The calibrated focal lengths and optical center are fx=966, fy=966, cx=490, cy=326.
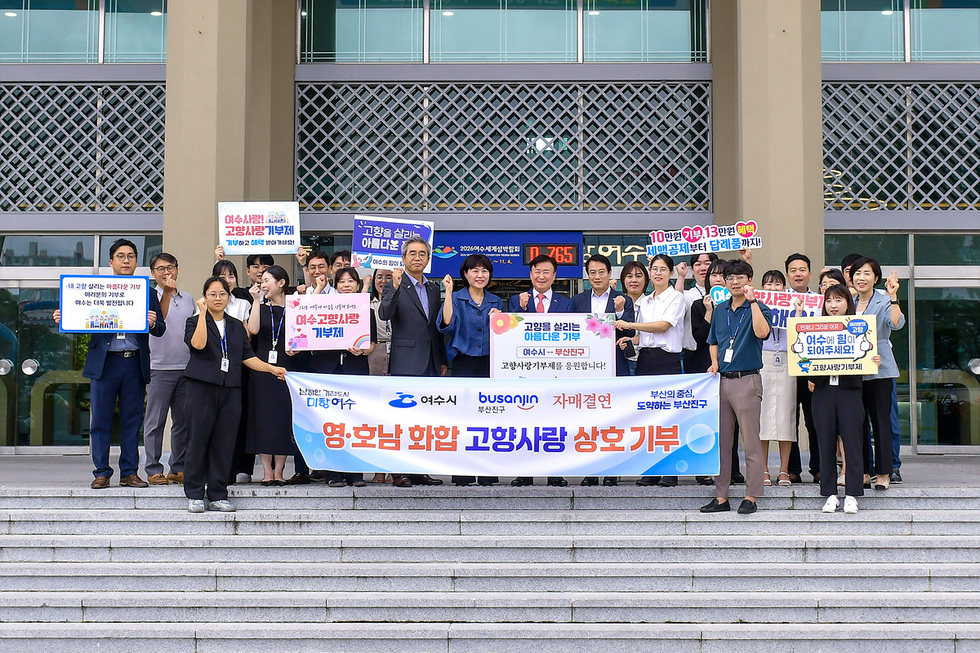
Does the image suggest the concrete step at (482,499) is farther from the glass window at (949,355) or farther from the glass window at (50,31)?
the glass window at (50,31)

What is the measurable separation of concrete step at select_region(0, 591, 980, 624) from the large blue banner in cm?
140

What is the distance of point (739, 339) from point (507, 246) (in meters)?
5.69

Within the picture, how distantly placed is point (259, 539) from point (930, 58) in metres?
10.8

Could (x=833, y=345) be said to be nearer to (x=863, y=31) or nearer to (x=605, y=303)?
(x=605, y=303)

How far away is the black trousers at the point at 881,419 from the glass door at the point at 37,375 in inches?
379

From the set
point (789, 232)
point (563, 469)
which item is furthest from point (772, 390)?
point (789, 232)

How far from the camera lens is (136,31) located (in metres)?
12.9

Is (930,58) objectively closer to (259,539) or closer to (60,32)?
(259,539)

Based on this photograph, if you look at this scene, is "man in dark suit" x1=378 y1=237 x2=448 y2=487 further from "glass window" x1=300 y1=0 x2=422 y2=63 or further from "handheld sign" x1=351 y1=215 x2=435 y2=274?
"glass window" x1=300 y1=0 x2=422 y2=63

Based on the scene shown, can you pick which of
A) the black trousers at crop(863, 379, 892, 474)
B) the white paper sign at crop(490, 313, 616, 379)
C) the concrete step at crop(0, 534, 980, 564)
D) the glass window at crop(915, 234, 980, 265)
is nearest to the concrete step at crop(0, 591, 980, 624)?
the concrete step at crop(0, 534, 980, 564)

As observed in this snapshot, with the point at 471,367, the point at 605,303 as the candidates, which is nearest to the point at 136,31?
the point at 471,367

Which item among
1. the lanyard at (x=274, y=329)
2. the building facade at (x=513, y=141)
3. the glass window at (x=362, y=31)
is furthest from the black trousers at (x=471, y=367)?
the glass window at (x=362, y=31)

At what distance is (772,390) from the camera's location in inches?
322

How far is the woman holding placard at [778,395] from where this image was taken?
317 inches
